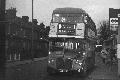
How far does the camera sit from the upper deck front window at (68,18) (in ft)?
64.6

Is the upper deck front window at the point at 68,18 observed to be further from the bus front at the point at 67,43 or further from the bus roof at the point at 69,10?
the bus roof at the point at 69,10

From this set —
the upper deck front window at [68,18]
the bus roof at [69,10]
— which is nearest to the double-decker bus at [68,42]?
the upper deck front window at [68,18]

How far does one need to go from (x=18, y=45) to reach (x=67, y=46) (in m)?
20.6

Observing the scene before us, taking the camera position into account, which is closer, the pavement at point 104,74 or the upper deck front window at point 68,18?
the pavement at point 104,74

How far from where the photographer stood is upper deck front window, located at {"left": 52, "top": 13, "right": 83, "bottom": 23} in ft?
64.6

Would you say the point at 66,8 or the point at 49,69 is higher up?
the point at 66,8

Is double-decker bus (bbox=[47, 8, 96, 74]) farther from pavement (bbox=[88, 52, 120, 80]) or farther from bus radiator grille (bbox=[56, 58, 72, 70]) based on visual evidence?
pavement (bbox=[88, 52, 120, 80])

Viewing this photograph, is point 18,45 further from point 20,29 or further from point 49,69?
point 49,69

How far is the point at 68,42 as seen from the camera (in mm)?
19031

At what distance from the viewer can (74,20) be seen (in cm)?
1967

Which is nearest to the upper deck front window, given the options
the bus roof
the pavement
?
the bus roof

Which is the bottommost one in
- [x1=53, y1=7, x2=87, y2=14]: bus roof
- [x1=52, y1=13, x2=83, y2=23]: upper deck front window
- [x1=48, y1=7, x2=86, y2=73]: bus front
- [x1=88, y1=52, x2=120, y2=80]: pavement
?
[x1=88, y1=52, x2=120, y2=80]: pavement

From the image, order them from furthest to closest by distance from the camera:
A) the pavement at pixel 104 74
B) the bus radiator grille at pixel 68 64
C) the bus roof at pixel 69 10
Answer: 1. the bus roof at pixel 69 10
2. the bus radiator grille at pixel 68 64
3. the pavement at pixel 104 74

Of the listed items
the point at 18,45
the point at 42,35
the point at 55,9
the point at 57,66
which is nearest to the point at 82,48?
the point at 57,66
